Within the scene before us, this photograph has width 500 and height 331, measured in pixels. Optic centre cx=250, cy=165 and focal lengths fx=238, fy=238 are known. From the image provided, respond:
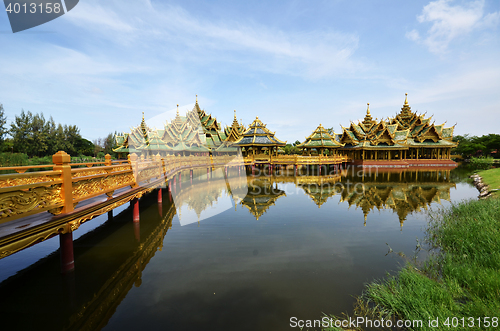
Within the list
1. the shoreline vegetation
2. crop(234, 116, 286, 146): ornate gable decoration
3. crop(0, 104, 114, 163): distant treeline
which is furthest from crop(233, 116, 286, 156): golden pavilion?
crop(0, 104, 114, 163): distant treeline

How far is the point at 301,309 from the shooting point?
4.77m

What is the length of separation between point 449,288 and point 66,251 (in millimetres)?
8586

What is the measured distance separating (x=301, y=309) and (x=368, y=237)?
16.8ft

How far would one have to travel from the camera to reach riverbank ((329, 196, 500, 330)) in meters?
4.05

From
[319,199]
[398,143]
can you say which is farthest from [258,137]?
[398,143]

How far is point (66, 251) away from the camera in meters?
5.70

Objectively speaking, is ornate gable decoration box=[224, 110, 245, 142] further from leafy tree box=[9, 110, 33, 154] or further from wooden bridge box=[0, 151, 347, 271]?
leafy tree box=[9, 110, 33, 154]

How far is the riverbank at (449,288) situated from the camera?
4.05 meters

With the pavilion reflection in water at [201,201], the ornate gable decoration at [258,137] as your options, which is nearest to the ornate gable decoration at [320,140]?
the ornate gable decoration at [258,137]

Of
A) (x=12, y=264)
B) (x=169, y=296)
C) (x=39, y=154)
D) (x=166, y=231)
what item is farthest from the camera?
(x=39, y=154)

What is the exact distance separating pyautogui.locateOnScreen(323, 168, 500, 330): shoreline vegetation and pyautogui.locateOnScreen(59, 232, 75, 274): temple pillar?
597cm

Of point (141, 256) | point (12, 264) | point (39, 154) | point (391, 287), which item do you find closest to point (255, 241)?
point (141, 256)

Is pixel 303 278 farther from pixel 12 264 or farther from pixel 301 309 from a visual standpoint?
pixel 12 264

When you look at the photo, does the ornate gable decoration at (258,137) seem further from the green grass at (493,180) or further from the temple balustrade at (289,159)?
the green grass at (493,180)
